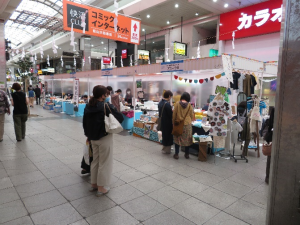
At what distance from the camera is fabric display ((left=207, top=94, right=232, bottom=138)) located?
15.7 ft

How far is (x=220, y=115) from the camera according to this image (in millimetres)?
4809

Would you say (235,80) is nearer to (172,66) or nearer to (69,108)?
(172,66)

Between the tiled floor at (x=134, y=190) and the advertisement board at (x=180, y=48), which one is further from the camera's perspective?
the advertisement board at (x=180, y=48)

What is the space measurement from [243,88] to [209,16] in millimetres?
9078

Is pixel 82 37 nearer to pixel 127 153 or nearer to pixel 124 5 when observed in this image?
pixel 124 5

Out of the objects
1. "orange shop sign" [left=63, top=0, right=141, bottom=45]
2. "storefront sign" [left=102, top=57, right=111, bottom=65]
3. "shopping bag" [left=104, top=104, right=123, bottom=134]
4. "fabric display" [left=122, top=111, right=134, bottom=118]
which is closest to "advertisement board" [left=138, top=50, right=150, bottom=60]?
"storefront sign" [left=102, top=57, right=111, bottom=65]

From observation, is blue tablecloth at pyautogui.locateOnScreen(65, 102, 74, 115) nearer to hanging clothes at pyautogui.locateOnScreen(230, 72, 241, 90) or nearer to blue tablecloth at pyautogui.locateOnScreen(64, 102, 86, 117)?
blue tablecloth at pyautogui.locateOnScreen(64, 102, 86, 117)

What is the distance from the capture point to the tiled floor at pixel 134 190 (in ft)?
8.96

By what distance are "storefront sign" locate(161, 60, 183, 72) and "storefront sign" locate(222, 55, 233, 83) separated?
154 cm

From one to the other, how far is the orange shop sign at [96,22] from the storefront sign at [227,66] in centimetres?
426

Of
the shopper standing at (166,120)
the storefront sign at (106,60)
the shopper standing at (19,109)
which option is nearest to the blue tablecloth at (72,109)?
the shopper standing at (19,109)

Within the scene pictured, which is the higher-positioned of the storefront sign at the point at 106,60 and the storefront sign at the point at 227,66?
the storefront sign at the point at 106,60

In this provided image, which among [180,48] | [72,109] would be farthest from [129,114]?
[180,48]

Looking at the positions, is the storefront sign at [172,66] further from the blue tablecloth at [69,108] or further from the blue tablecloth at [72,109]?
the blue tablecloth at [69,108]
